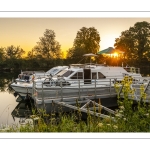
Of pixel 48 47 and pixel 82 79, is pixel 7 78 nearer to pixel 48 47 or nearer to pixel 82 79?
pixel 48 47

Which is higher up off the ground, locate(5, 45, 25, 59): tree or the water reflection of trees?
locate(5, 45, 25, 59): tree

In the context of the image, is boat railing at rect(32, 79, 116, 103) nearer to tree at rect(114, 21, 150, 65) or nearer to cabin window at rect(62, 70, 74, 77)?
cabin window at rect(62, 70, 74, 77)

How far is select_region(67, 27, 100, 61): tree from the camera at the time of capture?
26.0 ft

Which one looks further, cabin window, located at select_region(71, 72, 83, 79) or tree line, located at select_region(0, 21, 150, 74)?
cabin window, located at select_region(71, 72, 83, 79)

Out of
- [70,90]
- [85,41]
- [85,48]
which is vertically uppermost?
[85,41]

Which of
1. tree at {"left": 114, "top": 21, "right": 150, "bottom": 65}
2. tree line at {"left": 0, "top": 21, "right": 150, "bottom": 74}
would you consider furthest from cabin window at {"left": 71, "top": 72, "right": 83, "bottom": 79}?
tree at {"left": 114, "top": 21, "right": 150, "bottom": 65}

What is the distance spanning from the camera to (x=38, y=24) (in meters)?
7.17

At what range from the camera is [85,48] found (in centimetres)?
930

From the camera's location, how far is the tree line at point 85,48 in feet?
23.7

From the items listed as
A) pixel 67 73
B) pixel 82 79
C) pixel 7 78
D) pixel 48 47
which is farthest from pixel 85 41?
pixel 7 78

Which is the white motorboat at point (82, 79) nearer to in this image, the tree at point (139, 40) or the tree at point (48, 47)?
the tree at point (48, 47)

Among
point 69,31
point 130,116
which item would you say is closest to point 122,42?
point 69,31

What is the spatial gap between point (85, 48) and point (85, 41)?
1.57ft
